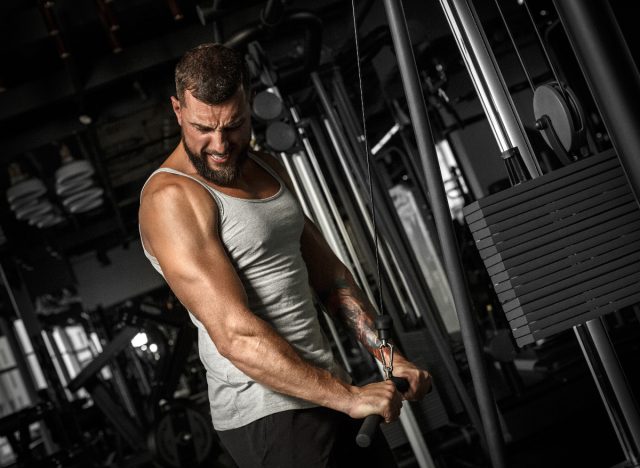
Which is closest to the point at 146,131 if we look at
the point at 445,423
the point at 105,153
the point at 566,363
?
the point at 105,153

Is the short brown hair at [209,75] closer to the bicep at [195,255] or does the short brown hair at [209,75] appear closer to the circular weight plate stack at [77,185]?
the bicep at [195,255]

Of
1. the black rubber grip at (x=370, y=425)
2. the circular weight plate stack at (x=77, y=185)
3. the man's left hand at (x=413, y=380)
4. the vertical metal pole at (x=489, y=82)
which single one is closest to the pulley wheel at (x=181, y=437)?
the circular weight plate stack at (x=77, y=185)

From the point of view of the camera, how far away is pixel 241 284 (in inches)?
54.5

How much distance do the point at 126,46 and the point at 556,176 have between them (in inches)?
155

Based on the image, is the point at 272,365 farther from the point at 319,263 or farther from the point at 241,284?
the point at 319,263

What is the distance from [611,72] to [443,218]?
11.6 inches

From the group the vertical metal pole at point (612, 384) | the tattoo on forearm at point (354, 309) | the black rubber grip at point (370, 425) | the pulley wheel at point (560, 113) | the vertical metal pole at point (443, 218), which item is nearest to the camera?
the vertical metal pole at point (443, 218)

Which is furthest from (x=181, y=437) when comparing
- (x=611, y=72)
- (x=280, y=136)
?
(x=611, y=72)

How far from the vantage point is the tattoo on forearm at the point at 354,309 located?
1679 millimetres

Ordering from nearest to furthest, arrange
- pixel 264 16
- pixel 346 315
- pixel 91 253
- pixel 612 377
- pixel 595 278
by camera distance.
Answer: pixel 595 278, pixel 612 377, pixel 346 315, pixel 264 16, pixel 91 253

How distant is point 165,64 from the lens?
14.4ft

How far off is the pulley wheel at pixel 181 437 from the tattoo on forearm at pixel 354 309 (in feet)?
10.0

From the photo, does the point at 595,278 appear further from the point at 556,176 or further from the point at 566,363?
the point at 566,363

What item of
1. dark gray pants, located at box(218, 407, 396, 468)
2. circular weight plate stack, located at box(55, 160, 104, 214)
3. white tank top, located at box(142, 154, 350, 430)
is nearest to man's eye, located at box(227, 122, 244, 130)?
white tank top, located at box(142, 154, 350, 430)
